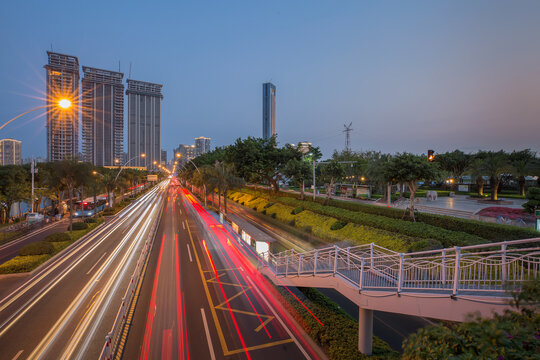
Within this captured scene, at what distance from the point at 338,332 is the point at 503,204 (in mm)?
34003

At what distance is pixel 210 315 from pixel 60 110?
18420cm

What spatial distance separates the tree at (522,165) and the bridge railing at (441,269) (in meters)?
37.0

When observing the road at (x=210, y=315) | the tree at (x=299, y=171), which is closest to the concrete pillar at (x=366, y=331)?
the road at (x=210, y=315)

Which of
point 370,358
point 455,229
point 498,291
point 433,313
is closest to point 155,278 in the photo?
point 370,358

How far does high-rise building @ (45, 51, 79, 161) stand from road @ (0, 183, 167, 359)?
163 metres

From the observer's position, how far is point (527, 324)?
3512mm

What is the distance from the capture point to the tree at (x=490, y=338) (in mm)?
3109

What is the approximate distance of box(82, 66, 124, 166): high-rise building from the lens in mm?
177375

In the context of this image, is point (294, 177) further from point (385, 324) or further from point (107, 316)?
point (107, 316)

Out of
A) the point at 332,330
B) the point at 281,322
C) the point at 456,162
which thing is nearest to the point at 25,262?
the point at 281,322

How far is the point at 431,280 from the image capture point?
708 centimetres

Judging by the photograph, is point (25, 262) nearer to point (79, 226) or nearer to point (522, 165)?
point (79, 226)

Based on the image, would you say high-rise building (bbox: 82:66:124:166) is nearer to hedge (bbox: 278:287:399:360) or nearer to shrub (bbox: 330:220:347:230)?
shrub (bbox: 330:220:347:230)

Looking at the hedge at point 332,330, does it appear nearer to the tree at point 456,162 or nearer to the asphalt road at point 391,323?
the asphalt road at point 391,323
